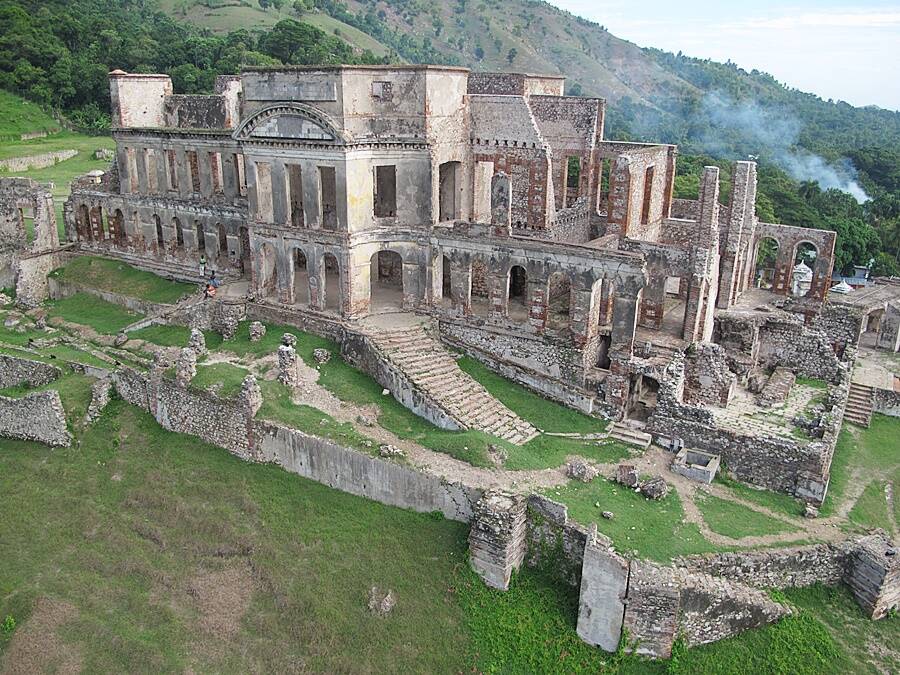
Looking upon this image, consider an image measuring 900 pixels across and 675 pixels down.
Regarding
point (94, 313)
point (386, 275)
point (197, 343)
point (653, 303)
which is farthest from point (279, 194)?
point (653, 303)

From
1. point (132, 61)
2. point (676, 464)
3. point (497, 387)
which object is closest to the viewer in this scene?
point (676, 464)

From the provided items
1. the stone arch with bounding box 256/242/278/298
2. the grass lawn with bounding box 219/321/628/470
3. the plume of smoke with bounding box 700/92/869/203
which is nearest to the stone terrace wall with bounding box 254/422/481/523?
the grass lawn with bounding box 219/321/628/470

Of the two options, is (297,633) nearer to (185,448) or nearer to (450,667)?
(450,667)

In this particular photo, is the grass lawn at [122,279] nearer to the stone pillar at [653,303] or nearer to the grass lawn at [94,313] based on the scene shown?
the grass lawn at [94,313]

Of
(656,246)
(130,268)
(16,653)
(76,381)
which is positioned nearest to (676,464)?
(656,246)

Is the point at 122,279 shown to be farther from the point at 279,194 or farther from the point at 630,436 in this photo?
the point at 630,436
